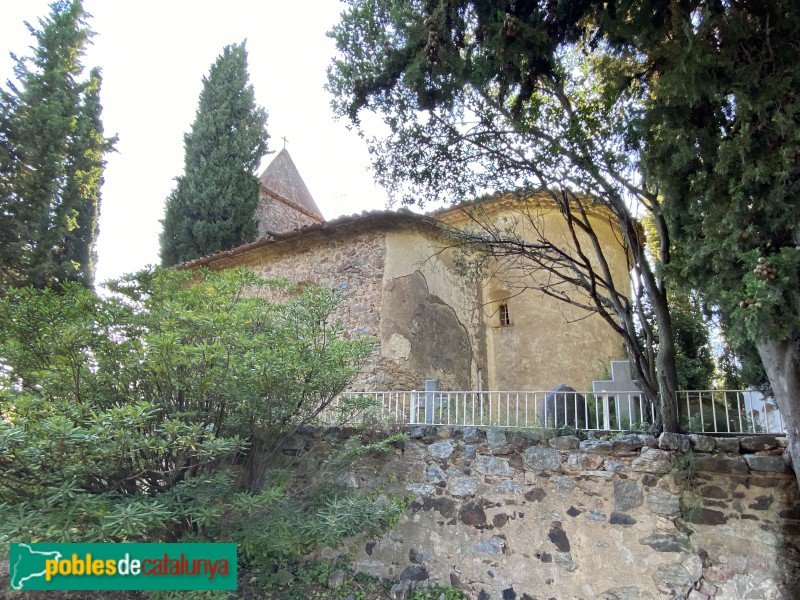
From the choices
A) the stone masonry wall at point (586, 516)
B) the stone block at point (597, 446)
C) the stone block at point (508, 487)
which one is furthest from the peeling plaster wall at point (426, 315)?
the stone block at point (597, 446)

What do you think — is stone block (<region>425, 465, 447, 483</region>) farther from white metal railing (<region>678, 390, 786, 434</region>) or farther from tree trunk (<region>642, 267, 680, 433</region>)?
white metal railing (<region>678, 390, 786, 434</region>)

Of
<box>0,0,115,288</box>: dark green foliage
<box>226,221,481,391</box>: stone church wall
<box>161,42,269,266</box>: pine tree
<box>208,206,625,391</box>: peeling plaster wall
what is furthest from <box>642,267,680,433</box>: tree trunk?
<box>161,42,269,266</box>: pine tree

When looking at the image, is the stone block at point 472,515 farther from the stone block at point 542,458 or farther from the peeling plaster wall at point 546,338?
the peeling plaster wall at point 546,338

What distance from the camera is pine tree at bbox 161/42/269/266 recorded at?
12961 mm

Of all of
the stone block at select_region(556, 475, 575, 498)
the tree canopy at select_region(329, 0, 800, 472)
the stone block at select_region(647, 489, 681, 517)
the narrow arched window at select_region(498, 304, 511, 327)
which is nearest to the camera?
the tree canopy at select_region(329, 0, 800, 472)

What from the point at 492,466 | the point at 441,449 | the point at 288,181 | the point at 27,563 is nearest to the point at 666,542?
the point at 492,466

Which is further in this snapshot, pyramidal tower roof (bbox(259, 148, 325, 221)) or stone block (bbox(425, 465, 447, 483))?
pyramidal tower roof (bbox(259, 148, 325, 221))

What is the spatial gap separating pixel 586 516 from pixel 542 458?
649 mm

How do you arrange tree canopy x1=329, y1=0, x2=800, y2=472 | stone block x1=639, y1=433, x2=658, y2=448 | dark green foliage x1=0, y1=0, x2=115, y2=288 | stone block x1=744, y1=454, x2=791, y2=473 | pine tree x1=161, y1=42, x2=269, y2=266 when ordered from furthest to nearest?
pine tree x1=161, y1=42, x2=269, y2=266
dark green foliage x1=0, y1=0, x2=115, y2=288
stone block x1=639, y1=433, x2=658, y2=448
stone block x1=744, y1=454, x2=791, y2=473
tree canopy x1=329, y1=0, x2=800, y2=472

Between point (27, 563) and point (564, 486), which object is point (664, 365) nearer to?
point (564, 486)

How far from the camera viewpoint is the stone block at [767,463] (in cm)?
412

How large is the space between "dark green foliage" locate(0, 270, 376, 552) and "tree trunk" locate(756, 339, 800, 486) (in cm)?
348

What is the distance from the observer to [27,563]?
3693 millimetres

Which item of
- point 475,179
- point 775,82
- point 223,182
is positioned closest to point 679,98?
point 775,82
